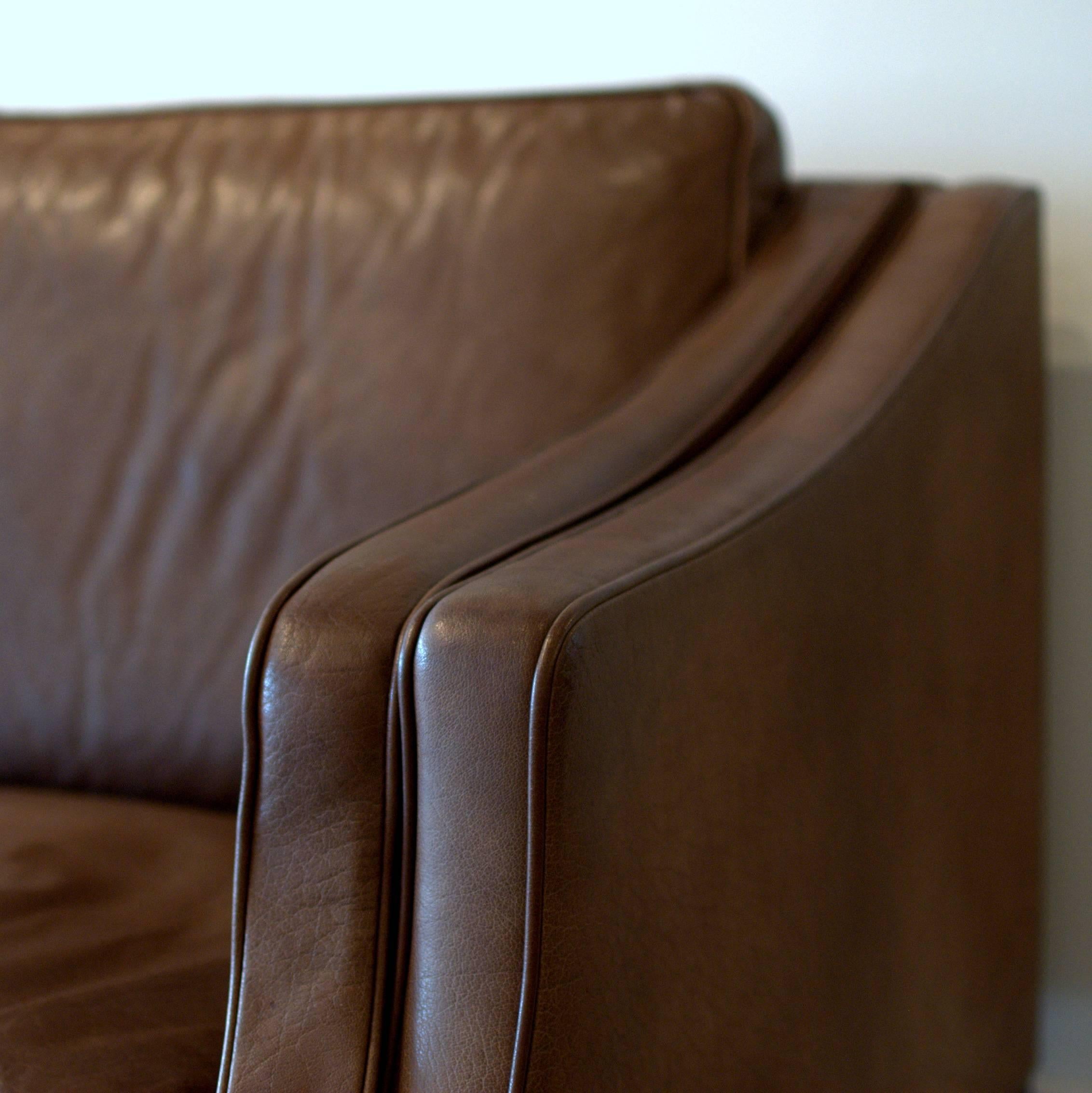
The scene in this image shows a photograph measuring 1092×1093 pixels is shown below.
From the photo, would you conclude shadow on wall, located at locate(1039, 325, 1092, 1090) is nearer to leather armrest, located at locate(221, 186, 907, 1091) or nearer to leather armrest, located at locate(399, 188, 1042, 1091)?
leather armrest, located at locate(399, 188, 1042, 1091)

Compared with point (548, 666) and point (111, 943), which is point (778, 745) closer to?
point (548, 666)

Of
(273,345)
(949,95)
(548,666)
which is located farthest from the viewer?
(949,95)

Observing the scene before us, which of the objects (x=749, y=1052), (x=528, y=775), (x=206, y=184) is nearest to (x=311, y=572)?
(x=528, y=775)

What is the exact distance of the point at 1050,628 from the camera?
1253mm

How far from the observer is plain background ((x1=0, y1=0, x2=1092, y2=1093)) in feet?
3.97

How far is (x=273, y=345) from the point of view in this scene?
1.04m

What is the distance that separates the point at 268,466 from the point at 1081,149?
0.83 meters

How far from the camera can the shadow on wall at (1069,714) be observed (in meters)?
1.23

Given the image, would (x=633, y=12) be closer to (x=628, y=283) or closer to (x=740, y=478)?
(x=628, y=283)

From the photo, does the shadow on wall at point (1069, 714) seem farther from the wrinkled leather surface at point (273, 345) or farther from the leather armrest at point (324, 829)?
the leather armrest at point (324, 829)

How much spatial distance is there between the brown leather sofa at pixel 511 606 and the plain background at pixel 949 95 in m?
0.16

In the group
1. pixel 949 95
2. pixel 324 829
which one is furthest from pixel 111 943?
pixel 949 95

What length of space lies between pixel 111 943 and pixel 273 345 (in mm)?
504

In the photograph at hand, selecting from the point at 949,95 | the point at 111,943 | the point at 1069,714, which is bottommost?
the point at 1069,714
